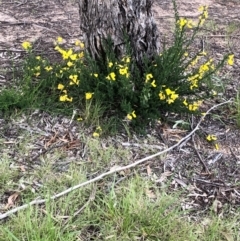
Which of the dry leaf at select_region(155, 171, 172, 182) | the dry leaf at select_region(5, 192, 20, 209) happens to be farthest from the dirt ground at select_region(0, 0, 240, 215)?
the dry leaf at select_region(5, 192, 20, 209)

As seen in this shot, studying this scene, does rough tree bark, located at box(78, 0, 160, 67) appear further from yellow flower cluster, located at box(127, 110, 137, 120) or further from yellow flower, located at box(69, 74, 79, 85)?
yellow flower cluster, located at box(127, 110, 137, 120)

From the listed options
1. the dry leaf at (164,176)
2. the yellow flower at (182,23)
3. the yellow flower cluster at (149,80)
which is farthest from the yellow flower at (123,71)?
the dry leaf at (164,176)

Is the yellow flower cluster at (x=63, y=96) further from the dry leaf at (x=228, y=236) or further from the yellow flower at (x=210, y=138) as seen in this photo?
the dry leaf at (x=228, y=236)

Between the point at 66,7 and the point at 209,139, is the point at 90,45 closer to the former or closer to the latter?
the point at 209,139

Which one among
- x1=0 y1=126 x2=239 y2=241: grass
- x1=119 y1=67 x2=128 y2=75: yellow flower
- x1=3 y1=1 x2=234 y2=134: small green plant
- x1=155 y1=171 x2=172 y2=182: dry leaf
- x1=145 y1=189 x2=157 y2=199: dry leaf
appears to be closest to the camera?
x1=0 y1=126 x2=239 y2=241: grass

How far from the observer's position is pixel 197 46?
4281mm

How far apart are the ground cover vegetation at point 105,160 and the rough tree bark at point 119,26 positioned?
0.08 metres

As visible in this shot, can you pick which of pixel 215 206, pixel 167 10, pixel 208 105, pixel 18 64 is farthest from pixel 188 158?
pixel 167 10

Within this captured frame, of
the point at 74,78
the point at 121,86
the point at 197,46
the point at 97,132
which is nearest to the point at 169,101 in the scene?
the point at 121,86

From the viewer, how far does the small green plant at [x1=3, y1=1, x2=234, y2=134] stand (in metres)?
3.00

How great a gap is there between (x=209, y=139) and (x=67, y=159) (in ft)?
3.02

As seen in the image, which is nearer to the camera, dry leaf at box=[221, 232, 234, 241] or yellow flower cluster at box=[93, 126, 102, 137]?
dry leaf at box=[221, 232, 234, 241]

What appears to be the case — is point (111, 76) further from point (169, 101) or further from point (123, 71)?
point (169, 101)

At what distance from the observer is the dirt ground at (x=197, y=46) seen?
9.04 ft
